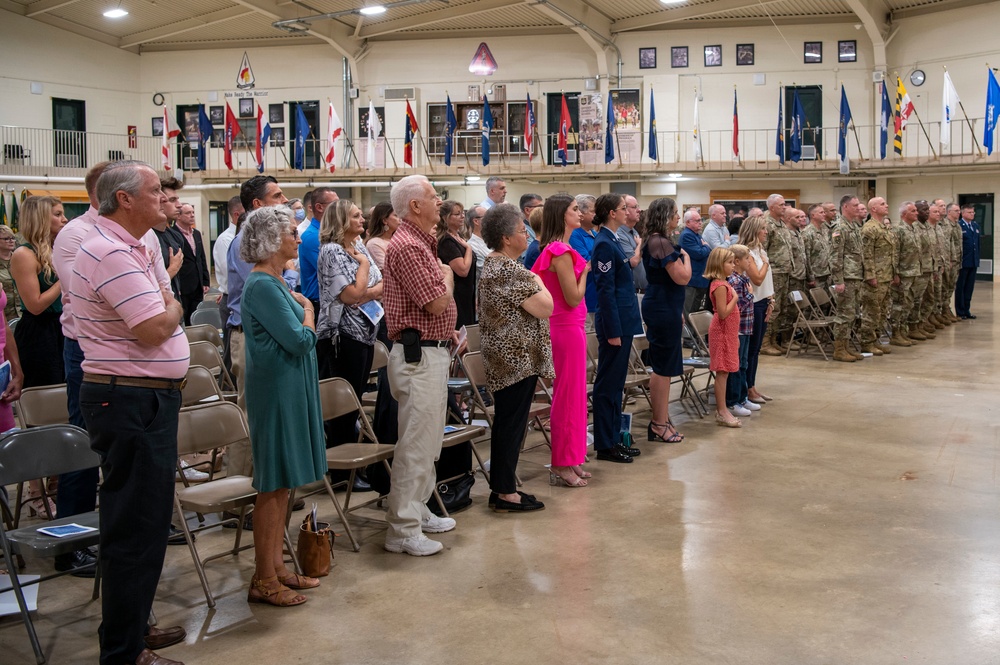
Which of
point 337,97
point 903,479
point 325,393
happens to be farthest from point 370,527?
point 337,97

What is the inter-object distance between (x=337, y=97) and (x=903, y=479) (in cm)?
1920

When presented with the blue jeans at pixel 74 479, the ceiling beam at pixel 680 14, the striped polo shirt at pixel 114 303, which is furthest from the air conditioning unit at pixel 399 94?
the striped polo shirt at pixel 114 303

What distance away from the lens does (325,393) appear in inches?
175

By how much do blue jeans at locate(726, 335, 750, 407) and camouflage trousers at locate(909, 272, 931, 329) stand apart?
17.5ft

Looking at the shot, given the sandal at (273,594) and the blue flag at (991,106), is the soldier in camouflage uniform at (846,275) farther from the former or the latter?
the blue flag at (991,106)

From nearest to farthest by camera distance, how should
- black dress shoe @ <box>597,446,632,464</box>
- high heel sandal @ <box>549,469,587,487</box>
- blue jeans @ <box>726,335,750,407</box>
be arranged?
high heel sandal @ <box>549,469,587,487</box> < black dress shoe @ <box>597,446,632,464</box> < blue jeans @ <box>726,335,750,407</box>

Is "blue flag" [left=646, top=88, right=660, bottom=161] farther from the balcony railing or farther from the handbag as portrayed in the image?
the handbag

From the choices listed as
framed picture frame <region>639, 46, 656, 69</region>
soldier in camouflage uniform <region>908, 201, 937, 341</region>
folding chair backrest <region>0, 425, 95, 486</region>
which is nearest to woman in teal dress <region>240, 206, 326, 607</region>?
folding chair backrest <region>0, 425, 95, 486</region>

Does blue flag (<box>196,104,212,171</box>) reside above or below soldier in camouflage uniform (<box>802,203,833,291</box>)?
above

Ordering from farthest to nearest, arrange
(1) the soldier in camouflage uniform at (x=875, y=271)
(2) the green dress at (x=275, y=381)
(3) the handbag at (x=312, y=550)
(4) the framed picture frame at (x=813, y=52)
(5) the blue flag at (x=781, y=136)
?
(4) the framed picture frame at (x=813, y=52)
(5) the blue flag at (x=781, y=136)
(1) the soldier in camouflage uniform at (x=875, y=271)
(3) the handbag at (x=312, y=550)
(2) the green dress at (x=275, y=381)

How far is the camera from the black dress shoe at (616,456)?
229 inches

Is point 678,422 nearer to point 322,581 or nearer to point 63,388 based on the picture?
point 322,581

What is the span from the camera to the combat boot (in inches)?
388

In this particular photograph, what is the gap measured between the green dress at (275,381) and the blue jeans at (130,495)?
534 millimetres
